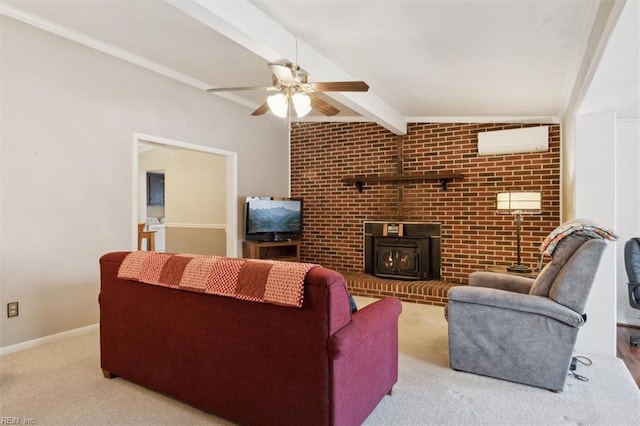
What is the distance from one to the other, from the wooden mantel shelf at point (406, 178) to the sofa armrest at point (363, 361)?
2.98 metres

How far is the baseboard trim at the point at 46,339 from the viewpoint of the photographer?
9.63ft

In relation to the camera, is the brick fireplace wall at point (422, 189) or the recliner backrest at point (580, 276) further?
the brick fireplace wall at point (422, 189)

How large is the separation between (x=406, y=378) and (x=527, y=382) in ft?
2.50

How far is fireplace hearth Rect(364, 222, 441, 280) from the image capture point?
499 cm

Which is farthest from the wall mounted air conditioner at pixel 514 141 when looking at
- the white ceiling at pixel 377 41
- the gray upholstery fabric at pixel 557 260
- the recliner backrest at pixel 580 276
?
the recliner backrest at pixel 580 276

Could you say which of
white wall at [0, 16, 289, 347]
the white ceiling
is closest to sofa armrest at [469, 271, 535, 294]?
A: the white ceiling

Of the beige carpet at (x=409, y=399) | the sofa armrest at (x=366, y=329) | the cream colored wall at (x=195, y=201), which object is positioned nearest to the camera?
the sofa armrest at (x=366, y=329)

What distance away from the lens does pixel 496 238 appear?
4.68 meters

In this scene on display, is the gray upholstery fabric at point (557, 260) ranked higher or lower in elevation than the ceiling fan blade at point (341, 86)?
lower

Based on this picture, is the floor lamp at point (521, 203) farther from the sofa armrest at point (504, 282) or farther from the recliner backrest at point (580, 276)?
the recliner backrest at point (580, 276)

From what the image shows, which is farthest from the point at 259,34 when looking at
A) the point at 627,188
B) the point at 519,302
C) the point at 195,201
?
the point at 195,201

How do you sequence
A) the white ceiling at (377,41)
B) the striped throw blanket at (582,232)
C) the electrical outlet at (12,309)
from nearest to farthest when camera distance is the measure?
the white ceiling at (377,41)
the striped throw blanket at (582,232)
the electrical outlet at (12,309)

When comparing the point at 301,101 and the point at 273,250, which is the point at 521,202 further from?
the point at 273,250

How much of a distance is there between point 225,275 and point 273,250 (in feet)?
11.6
